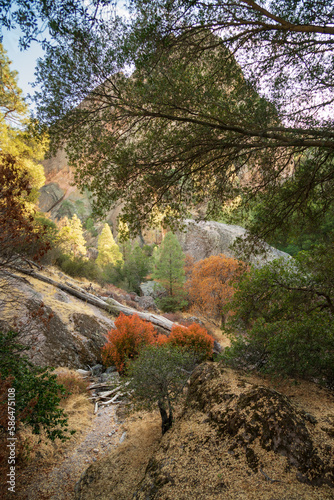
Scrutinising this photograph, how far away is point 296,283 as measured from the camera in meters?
4.92

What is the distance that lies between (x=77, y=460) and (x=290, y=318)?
15.2 ft

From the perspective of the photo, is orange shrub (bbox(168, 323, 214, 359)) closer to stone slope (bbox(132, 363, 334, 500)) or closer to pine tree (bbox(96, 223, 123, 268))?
stone slope (bbox(132, 363, 334, 500))

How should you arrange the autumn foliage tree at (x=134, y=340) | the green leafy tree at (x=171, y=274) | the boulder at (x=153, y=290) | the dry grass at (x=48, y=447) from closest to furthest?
1. the dry grass at (x=48, y=447)
2. the autumn foliage tree at (x=134, y=340)
3. the green leafy tree at (x=171, y=274)
4. the boulder at (x=153, y=290)

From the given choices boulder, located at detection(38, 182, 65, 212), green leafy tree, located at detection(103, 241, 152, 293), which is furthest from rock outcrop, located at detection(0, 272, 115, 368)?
boulder, located at detection(38, 182, 65, 212)

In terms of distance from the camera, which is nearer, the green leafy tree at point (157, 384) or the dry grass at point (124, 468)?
the dry grass at point (124, 468)

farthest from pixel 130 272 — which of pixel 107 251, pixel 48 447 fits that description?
pixel 48 447

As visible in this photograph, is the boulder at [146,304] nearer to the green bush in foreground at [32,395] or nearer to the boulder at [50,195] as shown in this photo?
the green bush in foreground at [32,395]

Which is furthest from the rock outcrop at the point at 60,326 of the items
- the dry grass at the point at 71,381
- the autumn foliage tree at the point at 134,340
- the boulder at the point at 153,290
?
the boulder at the point at 153,290

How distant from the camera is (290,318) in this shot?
196 inches

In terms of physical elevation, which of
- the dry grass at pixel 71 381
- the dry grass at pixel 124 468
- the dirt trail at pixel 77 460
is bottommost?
the dry grass at pixel 71 381

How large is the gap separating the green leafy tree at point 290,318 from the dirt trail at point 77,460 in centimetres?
302

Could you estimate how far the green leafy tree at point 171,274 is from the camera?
2181cm

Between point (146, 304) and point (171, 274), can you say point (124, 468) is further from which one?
point (171, 274)

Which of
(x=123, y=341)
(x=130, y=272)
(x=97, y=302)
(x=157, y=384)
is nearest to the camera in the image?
(x=157, y=384)
